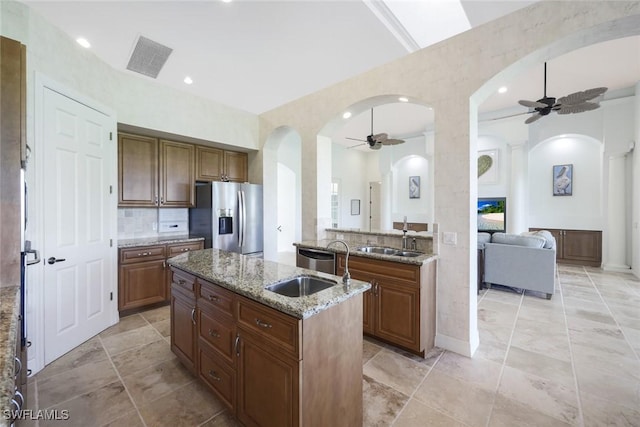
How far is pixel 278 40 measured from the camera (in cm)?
274

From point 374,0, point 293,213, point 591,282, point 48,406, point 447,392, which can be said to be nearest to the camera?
point 48,406

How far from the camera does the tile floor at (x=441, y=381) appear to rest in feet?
5.82

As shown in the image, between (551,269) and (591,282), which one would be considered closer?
(551,269)

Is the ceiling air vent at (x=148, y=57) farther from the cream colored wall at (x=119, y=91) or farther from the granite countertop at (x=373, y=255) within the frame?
the granite countertop at (x=373, y=255)

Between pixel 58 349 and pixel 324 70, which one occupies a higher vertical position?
pixel 324 70

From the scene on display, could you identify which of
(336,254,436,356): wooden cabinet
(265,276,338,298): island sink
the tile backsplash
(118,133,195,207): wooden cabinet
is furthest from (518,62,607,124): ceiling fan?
the tile backsplash

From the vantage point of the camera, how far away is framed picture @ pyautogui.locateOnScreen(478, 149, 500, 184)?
675cm

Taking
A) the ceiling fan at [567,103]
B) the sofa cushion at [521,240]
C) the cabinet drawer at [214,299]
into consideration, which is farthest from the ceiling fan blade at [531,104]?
the cabinet drawer at [214,299]

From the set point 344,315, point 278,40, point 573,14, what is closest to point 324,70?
point 278,40

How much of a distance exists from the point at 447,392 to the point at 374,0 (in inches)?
125

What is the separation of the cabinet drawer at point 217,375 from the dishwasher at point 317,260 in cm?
154

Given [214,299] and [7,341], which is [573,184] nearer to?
[214,299]

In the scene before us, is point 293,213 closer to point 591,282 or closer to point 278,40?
point 278,40

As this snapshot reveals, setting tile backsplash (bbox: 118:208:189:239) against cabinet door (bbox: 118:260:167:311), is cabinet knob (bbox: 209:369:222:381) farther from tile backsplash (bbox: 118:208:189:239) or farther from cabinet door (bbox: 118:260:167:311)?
tile backsplash (bbox: 118:208:189:239)
